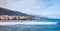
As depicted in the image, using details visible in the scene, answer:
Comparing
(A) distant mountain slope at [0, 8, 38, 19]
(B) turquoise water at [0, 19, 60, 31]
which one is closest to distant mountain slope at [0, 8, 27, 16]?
(A) distant mountain slope at [0, 8, 38, 19]

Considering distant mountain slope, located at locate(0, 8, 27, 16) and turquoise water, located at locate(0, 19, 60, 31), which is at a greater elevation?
distant mountain slope, located at locate(0, 8, 27, 16)

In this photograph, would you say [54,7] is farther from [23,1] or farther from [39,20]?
[23,1]

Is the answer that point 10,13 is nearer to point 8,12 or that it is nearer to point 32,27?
point 8,12

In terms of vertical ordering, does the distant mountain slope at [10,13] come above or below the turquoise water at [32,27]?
above

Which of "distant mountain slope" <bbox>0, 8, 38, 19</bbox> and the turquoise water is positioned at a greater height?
"distant mountain slope" <bbox>0, 8, 38, 19</bbox>

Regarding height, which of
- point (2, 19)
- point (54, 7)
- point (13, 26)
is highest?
point (54, 7)

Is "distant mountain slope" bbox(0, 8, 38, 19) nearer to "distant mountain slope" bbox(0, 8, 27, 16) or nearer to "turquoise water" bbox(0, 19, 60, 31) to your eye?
"distant mountain slope" bbox(0, 8, 27, 16)

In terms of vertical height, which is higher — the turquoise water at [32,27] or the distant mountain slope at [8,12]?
the distant mountain slope at [8,12]

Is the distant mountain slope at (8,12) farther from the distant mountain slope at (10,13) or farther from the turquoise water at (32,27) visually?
the turquoise water at (32,27)

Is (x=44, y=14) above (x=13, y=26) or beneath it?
above

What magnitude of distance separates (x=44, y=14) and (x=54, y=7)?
176mm

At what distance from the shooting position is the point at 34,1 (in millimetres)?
1751

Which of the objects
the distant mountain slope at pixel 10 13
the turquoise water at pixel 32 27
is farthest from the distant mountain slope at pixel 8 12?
the turquoise water at pixel 32 27

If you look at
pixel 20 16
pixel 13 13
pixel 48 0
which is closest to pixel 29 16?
pixel 20 16
